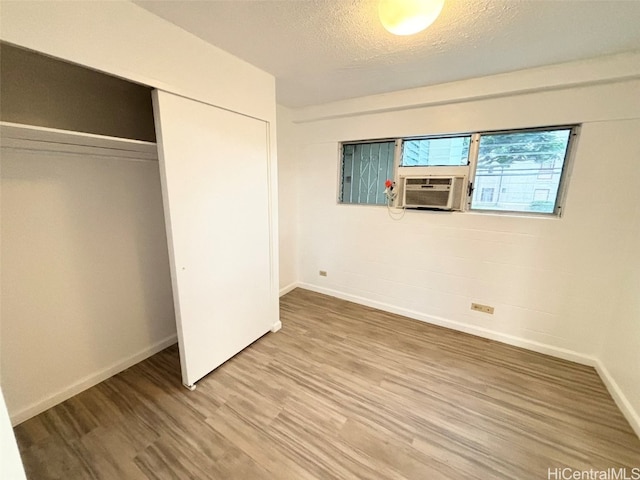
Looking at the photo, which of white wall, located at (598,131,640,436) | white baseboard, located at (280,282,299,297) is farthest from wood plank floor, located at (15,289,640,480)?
white baseboard, located at (280,282,299,297)

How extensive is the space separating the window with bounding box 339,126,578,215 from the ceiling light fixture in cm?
162

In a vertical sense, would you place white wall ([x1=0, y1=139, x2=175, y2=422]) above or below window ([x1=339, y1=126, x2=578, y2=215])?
below

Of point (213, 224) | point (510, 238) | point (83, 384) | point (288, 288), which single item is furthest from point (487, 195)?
point (83, 384)

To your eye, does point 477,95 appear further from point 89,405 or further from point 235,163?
point 89,405

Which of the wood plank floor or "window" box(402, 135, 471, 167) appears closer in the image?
the wood plank floor

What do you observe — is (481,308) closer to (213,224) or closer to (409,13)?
(409,13)

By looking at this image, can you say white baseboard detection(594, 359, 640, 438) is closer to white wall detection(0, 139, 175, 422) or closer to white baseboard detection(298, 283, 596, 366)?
white baseboard detection(298, 283, 596, 366)

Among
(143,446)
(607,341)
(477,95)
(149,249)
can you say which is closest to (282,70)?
(477,95)

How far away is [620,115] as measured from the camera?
6.25 feet

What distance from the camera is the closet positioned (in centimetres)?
152

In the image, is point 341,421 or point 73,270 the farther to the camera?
point 73,270

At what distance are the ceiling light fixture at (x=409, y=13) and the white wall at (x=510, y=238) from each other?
144cm

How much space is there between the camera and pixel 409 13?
1143mm

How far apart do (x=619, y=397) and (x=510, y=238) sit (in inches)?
53.0
